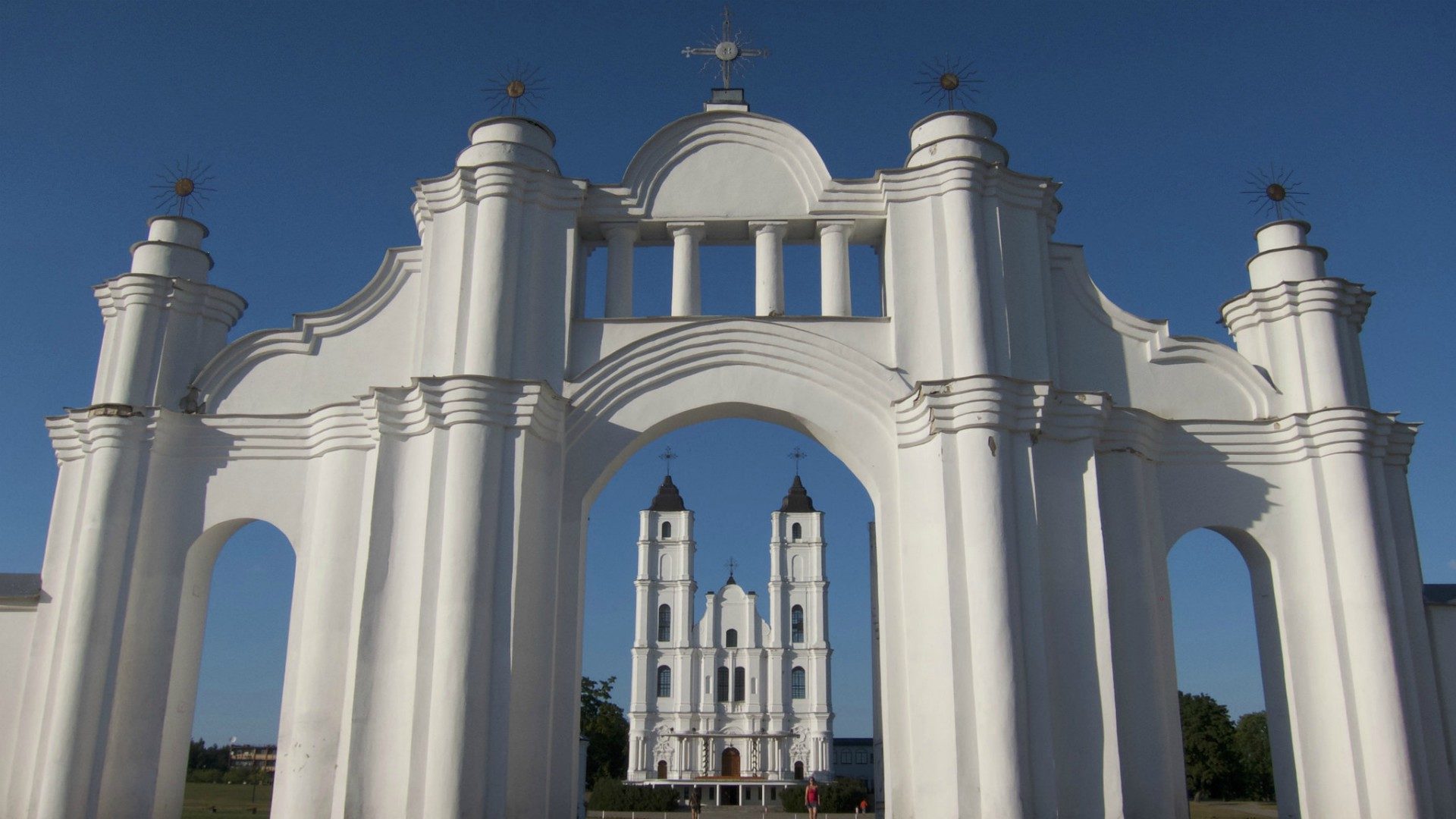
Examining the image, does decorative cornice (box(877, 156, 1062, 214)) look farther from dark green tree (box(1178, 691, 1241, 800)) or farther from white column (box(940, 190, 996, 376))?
dark green tree (box(1178, 691, 1241, 800))

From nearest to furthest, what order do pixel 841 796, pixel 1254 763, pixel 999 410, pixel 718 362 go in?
pixel 999 410 → pixel 718 362 → pixel 841 796 → pixel 1254 763

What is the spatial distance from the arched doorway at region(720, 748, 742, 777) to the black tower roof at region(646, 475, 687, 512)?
15.3 meters

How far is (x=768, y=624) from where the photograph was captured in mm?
75000

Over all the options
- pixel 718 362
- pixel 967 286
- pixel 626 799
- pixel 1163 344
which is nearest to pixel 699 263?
pixel 718 362

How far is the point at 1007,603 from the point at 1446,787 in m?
5.53

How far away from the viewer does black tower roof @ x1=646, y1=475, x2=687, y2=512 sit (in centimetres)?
7700

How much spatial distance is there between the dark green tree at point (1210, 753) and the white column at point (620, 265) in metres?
44.1

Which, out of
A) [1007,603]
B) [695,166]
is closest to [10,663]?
[695,166]

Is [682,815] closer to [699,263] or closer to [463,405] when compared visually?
[699,263]

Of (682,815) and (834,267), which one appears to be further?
Result: (682,815)

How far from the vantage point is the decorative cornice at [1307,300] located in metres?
14.6

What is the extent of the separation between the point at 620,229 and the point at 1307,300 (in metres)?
8.46

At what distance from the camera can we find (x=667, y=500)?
77.4 meters

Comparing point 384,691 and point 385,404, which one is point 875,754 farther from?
point 385,404
